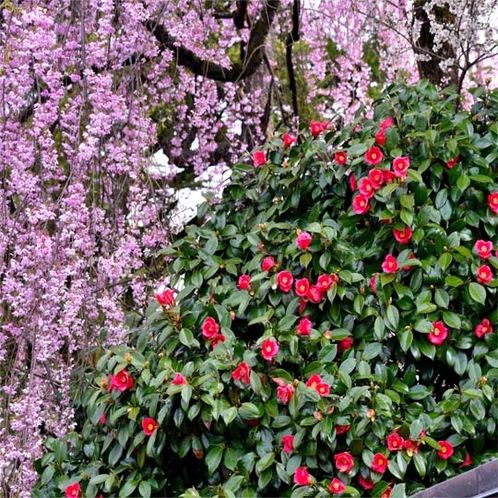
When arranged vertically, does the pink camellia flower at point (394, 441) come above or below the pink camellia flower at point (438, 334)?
below

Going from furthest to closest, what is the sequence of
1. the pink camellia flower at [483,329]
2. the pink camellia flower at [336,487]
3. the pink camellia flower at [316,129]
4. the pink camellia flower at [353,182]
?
1. the pink camellia flower at [316,129]
2. the pink camellia flower at [353,182]
3. the pink camellia flower at [483,329]
4. the pink camellia flower at [336,487]

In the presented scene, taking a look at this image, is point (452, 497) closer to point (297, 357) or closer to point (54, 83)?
point (297, 357)

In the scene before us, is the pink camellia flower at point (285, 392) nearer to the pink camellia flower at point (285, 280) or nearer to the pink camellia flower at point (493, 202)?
the pink camellia flower at point (285, 280)

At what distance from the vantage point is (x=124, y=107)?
3150 mm

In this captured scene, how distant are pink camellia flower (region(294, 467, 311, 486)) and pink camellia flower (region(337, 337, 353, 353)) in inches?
15.2

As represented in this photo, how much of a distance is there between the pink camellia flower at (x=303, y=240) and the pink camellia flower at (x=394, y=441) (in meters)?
Answer: 0.56

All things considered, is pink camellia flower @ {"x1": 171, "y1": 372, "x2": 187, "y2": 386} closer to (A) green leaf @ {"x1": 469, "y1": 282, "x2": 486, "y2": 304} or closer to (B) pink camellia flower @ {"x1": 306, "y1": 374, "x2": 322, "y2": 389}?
(B) pink camellia flower @ {"x1": 306, "y1": 374, "x2": 322, "y2": 389}

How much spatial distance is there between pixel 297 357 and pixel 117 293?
0.96 metres

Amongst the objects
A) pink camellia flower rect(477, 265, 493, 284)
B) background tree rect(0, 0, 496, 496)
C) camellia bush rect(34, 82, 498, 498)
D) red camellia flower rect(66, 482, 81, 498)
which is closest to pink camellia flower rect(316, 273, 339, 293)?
camellia bush rect(34, 82, 498, 498)

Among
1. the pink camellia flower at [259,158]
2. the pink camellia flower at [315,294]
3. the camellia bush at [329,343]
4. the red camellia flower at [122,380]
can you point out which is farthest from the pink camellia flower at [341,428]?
the pink camellia flower at [259,158]

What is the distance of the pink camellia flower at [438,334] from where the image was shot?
2.45m

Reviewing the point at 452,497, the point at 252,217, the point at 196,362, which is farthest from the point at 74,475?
the point at 452,497

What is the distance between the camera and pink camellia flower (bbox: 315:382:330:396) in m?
2.34

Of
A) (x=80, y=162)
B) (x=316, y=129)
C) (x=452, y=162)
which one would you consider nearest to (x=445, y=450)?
(x=452, y=162)
